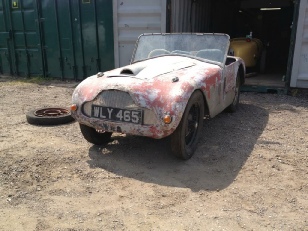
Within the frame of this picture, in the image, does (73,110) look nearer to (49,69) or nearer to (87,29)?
(87,29)

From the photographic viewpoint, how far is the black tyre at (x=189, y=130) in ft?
11.5

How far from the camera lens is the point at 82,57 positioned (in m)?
8.86

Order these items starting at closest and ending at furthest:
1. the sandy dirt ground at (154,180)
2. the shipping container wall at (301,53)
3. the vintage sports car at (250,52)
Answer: the sandy dirt ground at (154,180), the shipping container wall at (301,53), the vintage sports car at (250,52)

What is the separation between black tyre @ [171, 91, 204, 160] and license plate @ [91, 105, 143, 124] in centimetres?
46

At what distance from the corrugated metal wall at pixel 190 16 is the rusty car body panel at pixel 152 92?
3421 millimetres

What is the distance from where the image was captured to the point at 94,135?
411 centimetres

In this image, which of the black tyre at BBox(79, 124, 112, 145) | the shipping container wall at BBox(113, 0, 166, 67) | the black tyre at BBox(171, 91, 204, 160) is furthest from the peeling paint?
the shipping container wall at BBox(113, 0, 166, 67)

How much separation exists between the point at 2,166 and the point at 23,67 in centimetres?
713

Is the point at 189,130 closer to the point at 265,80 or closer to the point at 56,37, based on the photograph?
the point at 265,80

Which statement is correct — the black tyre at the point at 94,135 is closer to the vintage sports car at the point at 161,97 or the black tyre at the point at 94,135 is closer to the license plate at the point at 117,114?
the vintage sports car at the point at 161,97

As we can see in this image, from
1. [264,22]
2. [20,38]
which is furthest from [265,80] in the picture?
[20,38]

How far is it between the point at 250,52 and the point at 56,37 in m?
5.35

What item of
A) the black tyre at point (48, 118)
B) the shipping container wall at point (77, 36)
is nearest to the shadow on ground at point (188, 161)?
the black tyre at point (48, 118)

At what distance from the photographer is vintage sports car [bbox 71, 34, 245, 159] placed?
3.36 metres
